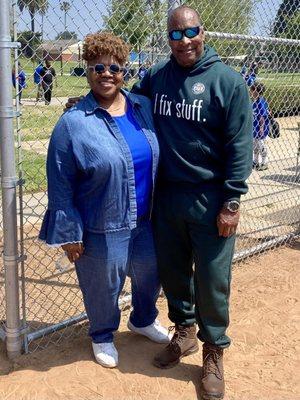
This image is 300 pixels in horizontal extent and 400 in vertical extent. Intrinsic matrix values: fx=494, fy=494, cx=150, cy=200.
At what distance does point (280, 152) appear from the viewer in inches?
449

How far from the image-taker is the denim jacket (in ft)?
8.75

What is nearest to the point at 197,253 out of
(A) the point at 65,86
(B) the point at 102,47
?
(B) the point at 102,47

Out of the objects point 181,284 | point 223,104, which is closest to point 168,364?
point 181,284

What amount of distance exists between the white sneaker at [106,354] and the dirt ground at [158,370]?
1.6 inches

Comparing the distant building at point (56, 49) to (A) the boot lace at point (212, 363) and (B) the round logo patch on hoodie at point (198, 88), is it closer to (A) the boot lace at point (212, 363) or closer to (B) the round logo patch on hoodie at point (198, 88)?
(B) the round logo patch on hoodie at point (198, 88)

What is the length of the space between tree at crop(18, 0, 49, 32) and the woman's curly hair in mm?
281

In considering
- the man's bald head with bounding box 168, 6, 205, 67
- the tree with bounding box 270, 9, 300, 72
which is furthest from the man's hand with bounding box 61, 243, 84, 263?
the tree with bounding box 270, 9, 300, 72

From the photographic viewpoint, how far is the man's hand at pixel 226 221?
2742 millimetres

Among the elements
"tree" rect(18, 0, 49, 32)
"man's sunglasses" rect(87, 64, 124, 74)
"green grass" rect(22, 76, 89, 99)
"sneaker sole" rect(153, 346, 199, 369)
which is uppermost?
"tree" rect(18, 0, 49, 32)

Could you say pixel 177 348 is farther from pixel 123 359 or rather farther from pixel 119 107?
pixel 119 107

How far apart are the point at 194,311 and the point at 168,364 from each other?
38 cm

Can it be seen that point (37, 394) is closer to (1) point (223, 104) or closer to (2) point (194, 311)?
(2) point (194, 311)

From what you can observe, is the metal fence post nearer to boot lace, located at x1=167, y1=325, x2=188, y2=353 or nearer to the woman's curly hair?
the woman's curly hair

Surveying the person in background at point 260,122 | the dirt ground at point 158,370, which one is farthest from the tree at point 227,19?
the dirt ground at point 158,370
